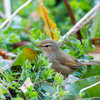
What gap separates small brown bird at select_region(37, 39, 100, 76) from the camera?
9.63ft

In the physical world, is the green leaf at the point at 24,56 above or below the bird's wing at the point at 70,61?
above

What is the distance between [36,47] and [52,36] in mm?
290

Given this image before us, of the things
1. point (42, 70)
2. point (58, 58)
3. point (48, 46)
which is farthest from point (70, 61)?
point (42, 70)

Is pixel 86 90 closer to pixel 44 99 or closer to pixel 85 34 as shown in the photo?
pixel 44 99

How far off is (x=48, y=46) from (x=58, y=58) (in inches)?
9.1

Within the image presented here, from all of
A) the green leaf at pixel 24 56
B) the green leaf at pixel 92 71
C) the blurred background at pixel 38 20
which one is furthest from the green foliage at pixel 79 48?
the blurred background at pixel 38 20

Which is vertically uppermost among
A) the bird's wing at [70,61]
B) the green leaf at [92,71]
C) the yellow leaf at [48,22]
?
the yellow leaf at [48,22]

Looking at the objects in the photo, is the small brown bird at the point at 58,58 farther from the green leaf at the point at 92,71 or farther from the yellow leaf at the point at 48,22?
the green leaf at the point at 92,71

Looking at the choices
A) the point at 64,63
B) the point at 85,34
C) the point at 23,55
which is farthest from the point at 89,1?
the point at 23,55

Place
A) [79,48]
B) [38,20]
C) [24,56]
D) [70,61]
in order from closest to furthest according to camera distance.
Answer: [24,56] < [79,48] < [70,61] < [38,20]

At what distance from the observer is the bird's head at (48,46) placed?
9.52ft

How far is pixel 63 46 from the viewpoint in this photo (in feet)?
9.49

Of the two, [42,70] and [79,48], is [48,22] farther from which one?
[42,70]

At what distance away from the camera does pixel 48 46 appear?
320cm
